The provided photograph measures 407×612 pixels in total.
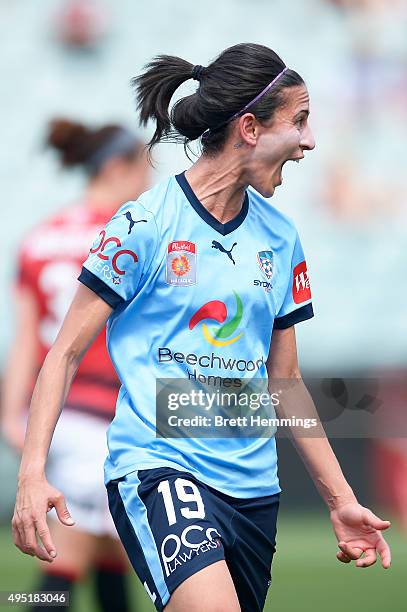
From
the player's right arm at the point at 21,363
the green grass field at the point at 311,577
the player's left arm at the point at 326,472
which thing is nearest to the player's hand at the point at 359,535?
the player's left arm at the point at 326,472

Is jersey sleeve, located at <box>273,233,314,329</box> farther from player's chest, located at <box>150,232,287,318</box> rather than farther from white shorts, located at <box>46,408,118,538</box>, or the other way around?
white shorts, located at <box>46,408,118,538</box>

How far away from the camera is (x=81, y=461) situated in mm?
4977

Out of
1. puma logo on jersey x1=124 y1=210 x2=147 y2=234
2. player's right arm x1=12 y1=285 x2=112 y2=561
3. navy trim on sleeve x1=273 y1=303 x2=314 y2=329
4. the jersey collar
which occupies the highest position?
the jersey collar

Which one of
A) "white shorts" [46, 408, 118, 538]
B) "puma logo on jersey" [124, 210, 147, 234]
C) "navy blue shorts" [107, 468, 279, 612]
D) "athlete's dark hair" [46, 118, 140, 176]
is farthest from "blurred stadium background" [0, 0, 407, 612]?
"puma logo on jersey" [124, 210, 147, 234]

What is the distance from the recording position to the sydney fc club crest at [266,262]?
3.19 meters

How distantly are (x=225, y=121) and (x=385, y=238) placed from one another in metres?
4.36

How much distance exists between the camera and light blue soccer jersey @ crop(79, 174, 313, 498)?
2982 mm

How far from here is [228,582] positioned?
2.80 m

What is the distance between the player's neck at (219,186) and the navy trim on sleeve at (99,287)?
14.3 inches

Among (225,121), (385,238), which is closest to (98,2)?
(385,238)

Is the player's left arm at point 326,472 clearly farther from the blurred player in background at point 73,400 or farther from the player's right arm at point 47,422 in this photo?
the blurred player in background at point 73,400

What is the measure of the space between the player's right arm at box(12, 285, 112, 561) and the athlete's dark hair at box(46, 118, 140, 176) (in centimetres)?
256

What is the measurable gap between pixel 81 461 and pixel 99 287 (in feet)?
7.01

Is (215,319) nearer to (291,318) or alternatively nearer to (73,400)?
(291,318)
